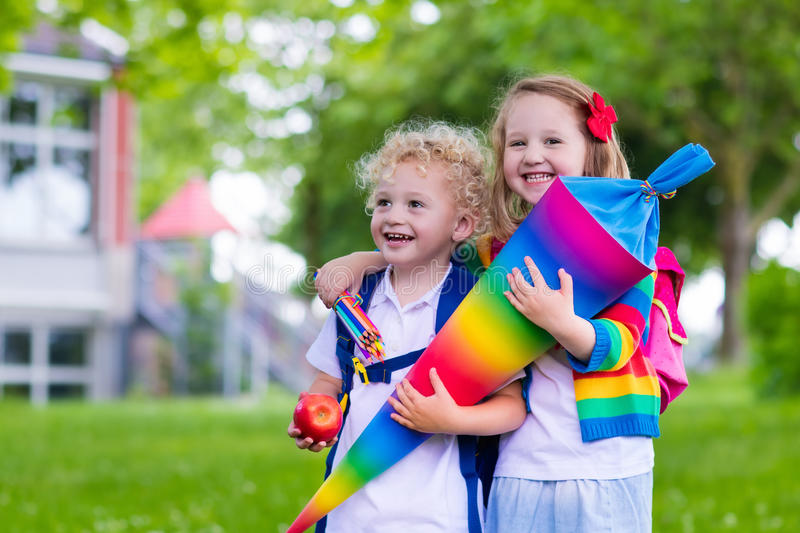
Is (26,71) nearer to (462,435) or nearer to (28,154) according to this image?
(28,154)

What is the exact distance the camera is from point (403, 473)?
2236 mm

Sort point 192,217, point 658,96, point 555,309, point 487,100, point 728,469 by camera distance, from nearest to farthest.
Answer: point 555,309, point 728,469, point 658,96, point 192,217, point 487,100

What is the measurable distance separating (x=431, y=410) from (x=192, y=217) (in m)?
15.9

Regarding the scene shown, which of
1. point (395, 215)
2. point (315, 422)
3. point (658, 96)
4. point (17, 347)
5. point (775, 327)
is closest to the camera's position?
point (315, 422)

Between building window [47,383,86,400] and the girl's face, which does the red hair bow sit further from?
building window [47,383,86,400]

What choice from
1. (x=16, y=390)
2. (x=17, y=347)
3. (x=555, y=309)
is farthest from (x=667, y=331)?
(x=16, y=390)

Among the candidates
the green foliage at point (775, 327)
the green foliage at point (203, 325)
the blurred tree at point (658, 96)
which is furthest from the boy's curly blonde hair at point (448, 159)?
the green foliage at point (203, 325)

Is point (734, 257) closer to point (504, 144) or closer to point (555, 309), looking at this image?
point (504, 144)

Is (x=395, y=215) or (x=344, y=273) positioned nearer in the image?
(x=395, y=215)

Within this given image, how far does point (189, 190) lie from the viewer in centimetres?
1753

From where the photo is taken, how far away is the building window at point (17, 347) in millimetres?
15969

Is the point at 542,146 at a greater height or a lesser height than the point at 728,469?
greater

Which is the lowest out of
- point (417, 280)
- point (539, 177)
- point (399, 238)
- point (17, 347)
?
point (17, 347)

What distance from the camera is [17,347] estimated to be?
16.0 metres
